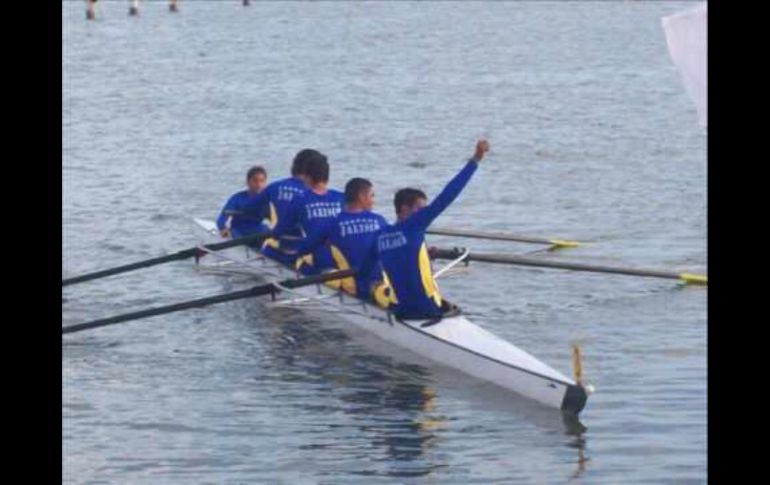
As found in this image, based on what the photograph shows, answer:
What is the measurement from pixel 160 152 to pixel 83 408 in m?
20.0

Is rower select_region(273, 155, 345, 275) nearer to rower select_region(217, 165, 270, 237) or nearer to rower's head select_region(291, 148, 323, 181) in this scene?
rower's head select_region(291, 148, 323, 181)

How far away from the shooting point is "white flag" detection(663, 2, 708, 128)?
18.2ft

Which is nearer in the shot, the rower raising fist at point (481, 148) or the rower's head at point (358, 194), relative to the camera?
the rower raising fist at point (481, 148)

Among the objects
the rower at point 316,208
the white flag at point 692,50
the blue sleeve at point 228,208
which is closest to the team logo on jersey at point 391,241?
the rower at point 316,208

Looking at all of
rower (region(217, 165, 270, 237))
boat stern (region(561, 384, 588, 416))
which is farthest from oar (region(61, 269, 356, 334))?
rower (region(217, 165, 270, 237))

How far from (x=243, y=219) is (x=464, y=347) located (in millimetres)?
5679

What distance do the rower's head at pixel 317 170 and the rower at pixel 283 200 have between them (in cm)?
7

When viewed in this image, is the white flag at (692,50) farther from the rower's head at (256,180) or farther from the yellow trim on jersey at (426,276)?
the rower's head at (256,180)

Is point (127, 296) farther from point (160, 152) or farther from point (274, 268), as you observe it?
point (160, 152)

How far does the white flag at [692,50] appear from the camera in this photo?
5.55 metres

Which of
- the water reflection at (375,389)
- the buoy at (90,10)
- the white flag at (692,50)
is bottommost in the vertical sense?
the water reflection at (375,389)

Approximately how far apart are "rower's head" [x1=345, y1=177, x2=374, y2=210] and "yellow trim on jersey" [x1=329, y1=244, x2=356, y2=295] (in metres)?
0.51

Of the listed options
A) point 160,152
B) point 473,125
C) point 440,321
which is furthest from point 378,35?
point 440,321

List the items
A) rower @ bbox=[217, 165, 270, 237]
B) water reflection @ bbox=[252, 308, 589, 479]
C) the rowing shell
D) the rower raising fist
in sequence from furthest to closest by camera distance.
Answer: rower @ bbox=[217, 165, 270, 237], the rowing shell, the rower raising fist, water reflection @ bbox=[252, 308, 589, 479]
